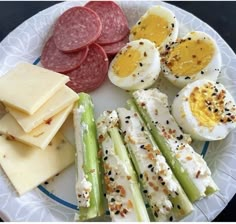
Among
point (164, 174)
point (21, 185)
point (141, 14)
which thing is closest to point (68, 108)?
point (21, 185)

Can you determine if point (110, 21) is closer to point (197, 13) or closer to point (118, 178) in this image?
point (197, 13)

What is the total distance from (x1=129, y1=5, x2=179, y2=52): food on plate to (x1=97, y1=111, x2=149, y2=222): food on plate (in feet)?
1.91

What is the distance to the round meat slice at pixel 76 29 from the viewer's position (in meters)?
2.63

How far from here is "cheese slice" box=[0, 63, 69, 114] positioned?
2.32 meters

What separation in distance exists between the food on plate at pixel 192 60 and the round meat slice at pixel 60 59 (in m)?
0.49

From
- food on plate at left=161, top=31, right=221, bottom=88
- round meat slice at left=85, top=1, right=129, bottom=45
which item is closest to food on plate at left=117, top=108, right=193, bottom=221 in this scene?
food on plate at left=161, top=31, right=221, bottom=88

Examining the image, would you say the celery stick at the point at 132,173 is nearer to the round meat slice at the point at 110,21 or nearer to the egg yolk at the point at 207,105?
the egg yolk at the point at 207,105

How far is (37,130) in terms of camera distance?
2314 mm

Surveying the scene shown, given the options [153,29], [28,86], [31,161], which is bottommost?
[31,161]

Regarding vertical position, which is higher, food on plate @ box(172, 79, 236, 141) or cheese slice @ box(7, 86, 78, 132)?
food on plate @ box(172, 79, 236, 141)

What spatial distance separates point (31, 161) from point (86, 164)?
299 millimetres

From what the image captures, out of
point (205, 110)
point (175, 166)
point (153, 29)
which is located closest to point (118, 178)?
point (175, 166)

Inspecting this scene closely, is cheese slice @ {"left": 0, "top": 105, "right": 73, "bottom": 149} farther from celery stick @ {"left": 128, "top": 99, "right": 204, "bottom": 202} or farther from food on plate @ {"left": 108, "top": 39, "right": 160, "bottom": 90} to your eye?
celery stick @ {"left": 128, "top": 99, "right": 204, "bottom": 202}

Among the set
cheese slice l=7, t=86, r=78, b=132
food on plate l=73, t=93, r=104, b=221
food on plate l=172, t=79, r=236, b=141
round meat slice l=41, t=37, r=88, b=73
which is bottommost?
food on plate l=73, t=93, r=104, b=221
